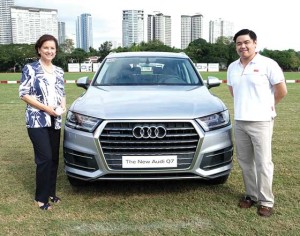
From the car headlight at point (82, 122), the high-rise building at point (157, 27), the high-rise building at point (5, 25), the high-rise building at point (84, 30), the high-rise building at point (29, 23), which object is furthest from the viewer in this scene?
the high-rise building at point (84, 30)

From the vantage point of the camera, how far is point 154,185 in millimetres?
4699

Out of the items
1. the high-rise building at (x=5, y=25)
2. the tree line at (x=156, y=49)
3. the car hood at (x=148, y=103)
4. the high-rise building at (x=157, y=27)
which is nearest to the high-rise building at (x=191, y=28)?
the high-rise building at (x=157, y=27)

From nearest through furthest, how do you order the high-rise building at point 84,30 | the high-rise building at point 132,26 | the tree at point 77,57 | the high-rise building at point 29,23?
1. the tree at point 77,57
2. the high-rise building at point 29,23
3. the high-rise building at point 132,26
4. the high-rise building at point 84,30

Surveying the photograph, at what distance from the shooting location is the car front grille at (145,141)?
3.82 meters

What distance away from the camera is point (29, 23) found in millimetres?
112188

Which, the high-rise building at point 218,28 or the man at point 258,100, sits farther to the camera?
the high-rise building at point 218,28

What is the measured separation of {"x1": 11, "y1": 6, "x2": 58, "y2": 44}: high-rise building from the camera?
111812mm

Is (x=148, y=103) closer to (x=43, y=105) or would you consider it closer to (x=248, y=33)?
(x=43, y=105)

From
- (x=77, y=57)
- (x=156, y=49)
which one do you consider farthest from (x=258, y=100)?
(x=156, y=49)

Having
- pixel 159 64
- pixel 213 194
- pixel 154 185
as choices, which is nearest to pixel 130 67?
pixel 159 64

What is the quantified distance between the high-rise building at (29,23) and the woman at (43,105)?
370 feet

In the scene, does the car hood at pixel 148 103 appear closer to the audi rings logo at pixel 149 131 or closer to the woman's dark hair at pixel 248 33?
the audi rings logo at pixel 149 131

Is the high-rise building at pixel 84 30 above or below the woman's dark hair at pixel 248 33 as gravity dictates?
above

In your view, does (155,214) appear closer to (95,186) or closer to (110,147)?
(110,147)
